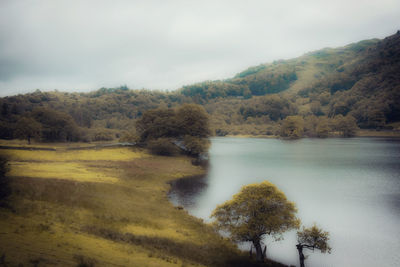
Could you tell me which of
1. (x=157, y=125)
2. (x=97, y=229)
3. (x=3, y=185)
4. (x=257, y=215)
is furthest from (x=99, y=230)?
(x=157, y=125)

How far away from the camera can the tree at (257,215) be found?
26.2 meters

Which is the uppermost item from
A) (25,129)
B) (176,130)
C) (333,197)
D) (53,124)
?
(53,124)

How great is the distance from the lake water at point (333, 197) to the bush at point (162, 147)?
623 inches

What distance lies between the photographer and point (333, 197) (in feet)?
168

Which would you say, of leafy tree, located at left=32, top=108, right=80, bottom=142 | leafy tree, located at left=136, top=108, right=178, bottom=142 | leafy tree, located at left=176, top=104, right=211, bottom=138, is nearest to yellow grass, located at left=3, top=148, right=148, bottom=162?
leafy tree, located at left=136, top=108, right=178, bottom=142

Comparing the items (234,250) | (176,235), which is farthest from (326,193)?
(176,235)

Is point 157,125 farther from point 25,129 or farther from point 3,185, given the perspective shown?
point 3,185

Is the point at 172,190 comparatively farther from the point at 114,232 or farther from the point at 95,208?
the point at 114,232

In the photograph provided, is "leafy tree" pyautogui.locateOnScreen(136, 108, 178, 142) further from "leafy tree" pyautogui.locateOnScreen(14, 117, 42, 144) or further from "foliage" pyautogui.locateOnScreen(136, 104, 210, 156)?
"leafy tree" pyautogui.locateOnScreen(14, 117, 42, 144)

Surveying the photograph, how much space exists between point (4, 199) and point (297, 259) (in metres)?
31.2

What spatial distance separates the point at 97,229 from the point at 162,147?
67.7 metres

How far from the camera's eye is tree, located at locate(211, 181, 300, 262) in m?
26.2

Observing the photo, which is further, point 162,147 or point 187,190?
point 162,147

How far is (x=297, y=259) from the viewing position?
28.6 meters
